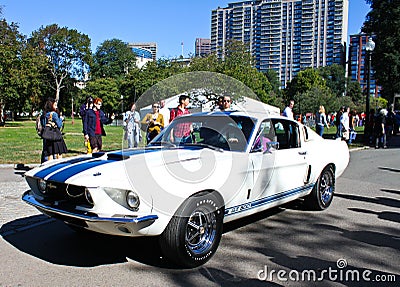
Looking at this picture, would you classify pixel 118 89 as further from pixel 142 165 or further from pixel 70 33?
pixel 142 165

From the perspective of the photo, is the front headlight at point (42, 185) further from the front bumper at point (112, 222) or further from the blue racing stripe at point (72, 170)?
the front bumper at point (112, 222)

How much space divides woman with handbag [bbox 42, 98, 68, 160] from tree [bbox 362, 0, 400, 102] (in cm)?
2266

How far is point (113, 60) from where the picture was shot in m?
91.6

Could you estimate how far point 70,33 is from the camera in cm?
6975

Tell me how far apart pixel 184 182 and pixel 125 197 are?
0.59 meters

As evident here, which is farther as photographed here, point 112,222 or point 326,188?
point 326,188

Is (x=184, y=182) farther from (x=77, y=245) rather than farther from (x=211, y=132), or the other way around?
(x=77, y=245)

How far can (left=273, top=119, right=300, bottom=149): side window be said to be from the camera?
555 cm

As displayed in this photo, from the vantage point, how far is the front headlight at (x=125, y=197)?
11.7 feet

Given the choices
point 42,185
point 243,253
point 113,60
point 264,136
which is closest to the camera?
point 42,185

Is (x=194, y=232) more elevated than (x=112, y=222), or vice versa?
(x=112, y=222)

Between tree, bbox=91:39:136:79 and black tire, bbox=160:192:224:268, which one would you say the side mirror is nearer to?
black tire, bbox=160:192:224:268

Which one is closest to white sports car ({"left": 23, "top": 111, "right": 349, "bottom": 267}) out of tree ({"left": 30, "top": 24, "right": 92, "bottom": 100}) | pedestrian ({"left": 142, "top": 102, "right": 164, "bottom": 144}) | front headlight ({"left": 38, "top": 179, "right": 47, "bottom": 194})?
front headlight ({"left": 38, "top": 179, "right": 47, "bottom": 194})

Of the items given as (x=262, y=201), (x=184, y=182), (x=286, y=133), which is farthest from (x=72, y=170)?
(x=286, y=133)
